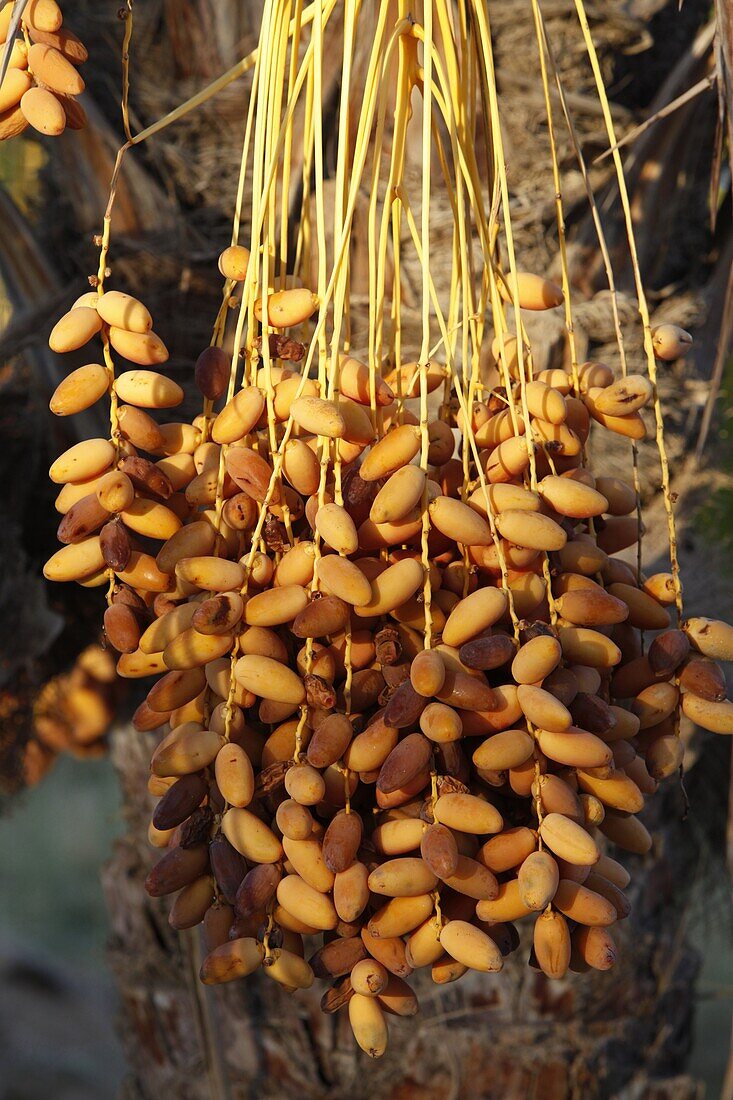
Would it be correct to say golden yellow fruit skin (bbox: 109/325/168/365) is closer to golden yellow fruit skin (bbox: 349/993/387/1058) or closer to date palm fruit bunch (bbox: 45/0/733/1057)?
date palm fruit bunch (bbox: 45/0/733/1057)

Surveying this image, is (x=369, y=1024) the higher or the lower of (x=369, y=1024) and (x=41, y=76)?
the lower

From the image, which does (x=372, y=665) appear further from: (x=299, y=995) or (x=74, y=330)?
(x=299, y=995)

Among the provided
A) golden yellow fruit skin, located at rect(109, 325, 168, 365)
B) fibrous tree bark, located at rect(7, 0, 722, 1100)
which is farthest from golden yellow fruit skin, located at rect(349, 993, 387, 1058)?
fibrous tree bark, located at rect(7, 0, 722, 1100)

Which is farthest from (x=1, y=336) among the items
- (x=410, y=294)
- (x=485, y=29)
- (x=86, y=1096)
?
(x=86, y=1096)

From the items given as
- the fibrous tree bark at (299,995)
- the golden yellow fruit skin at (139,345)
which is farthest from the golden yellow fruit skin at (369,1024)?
the fibrous tree bark at (299,995)

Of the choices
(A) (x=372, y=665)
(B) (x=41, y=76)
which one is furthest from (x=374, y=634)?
(B) (x=41, y=76)

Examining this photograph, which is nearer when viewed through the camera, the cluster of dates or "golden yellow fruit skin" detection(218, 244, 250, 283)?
the cluster of dates

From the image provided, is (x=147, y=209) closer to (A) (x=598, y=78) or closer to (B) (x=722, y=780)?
(A) (x=598, y=78)
